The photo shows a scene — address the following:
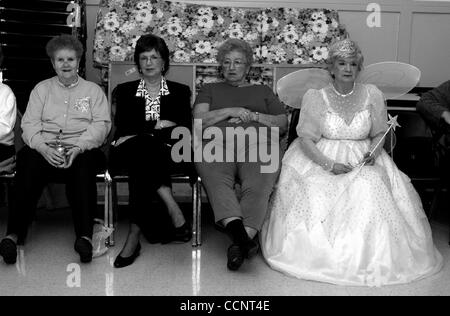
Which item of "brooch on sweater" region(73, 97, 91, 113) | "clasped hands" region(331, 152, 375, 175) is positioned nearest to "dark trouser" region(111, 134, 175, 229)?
"brooch on sweater" region(73, 97, 91, 113)

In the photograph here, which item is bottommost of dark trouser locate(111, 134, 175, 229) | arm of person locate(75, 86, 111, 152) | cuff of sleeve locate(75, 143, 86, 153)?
dark trouser locate(111, 134, 175, 229)

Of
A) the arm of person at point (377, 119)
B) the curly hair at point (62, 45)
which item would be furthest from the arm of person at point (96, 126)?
the arm of person at point (377, 119)

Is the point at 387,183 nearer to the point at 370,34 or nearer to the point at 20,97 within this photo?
the point at 370,34

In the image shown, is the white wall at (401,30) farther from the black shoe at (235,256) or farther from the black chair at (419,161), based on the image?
the black shoe at (235,256)

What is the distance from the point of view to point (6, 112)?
2818 mm

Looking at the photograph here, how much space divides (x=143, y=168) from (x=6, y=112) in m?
0.81

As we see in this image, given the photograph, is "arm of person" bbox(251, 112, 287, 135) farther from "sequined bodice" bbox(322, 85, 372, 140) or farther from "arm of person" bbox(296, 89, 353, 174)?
"sequined bodice" bbox(322, 85, 372, 140)

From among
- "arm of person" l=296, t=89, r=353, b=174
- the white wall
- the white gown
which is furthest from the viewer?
the white wall

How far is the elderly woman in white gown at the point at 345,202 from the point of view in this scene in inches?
94.2

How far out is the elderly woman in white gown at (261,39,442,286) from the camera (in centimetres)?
239

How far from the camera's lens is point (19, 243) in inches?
105

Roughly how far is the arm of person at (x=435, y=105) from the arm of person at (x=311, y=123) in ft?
2.40

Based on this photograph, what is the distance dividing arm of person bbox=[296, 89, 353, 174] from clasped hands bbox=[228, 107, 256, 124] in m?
0.27

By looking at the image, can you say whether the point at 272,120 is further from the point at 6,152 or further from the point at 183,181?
the point at 6,152
